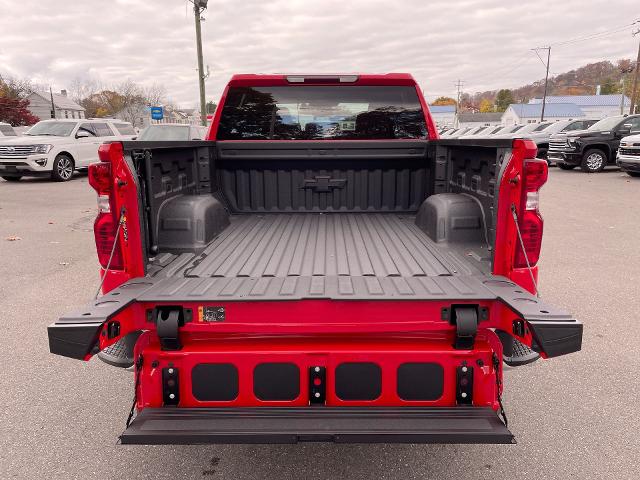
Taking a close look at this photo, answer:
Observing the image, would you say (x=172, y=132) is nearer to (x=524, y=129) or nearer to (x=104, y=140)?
(x=104, y=140)

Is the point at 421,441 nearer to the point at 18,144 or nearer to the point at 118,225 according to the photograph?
the point at 118,225

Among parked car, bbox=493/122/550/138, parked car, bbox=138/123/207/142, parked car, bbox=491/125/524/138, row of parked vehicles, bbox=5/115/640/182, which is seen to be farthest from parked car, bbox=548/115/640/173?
parked car, bbox=138/123/207/142

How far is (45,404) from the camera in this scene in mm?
3217

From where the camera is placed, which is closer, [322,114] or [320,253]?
[320,253]

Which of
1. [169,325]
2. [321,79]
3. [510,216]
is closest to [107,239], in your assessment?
[169,325]

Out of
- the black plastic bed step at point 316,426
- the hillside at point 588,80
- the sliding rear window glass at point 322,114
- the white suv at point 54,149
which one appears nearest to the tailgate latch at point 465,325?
the black plastic bed step at point 316,426

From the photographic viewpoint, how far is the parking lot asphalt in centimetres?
260

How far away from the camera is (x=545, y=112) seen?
3981 inches

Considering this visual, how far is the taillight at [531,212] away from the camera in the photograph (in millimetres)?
2408

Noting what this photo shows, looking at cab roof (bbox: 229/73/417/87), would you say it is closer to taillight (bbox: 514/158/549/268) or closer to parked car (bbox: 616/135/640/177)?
taillight (bbox: 514/158/549/268)

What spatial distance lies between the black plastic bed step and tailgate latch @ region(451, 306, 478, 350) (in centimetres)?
31

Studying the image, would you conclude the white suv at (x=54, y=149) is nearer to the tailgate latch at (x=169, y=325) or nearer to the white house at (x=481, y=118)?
the tailgate latch at (x=169, y=325)

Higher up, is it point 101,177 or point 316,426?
point 101,177

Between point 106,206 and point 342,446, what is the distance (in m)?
1.87
